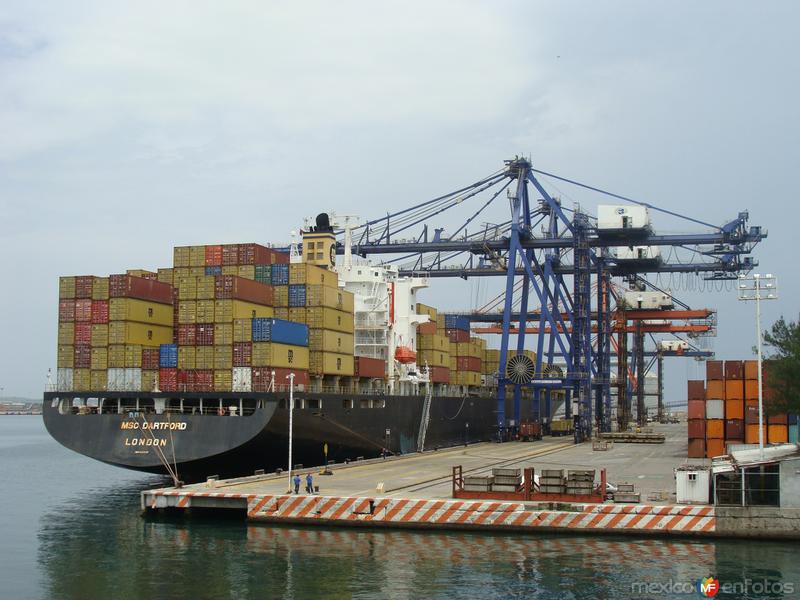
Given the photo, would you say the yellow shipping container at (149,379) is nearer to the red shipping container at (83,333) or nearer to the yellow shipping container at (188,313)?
the yellow shipping container at (188,313)

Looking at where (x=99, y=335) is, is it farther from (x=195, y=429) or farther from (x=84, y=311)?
(x=195, y=429)

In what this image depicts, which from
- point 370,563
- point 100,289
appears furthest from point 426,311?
point 370,563

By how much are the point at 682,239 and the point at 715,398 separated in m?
20.4

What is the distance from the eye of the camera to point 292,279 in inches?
1961

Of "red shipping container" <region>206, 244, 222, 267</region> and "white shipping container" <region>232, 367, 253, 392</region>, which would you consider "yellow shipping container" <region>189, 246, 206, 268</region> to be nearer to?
"red shipping container" <region>206, 244, 222, 267</region>

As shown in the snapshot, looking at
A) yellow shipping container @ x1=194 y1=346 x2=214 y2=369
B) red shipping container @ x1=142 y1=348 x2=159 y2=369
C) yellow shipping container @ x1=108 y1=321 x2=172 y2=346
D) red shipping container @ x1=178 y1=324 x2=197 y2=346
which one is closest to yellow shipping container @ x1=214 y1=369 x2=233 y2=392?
yellow shipping container @ x1=194 y1=346 x2=214 y2=369

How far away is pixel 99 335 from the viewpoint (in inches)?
1784

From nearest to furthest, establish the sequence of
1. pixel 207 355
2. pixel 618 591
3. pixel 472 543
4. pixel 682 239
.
Result: 1. pixel 618 591
2. pixel 472 543
3. pixel 207 355
4. pixel 682 239

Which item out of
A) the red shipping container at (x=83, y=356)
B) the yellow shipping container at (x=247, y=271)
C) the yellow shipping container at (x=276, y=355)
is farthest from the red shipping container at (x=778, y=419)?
the red shipping container at (x=83, y=356)

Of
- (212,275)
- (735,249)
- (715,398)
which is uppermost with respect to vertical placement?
(735,249)

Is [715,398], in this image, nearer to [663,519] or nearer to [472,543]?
[663,519]

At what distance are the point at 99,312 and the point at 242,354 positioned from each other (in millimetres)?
7874

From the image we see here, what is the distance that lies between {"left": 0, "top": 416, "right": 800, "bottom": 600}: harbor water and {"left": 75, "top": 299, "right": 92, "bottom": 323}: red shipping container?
1310 cm

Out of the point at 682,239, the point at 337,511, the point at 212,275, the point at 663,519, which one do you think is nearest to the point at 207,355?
the point at 212,275
